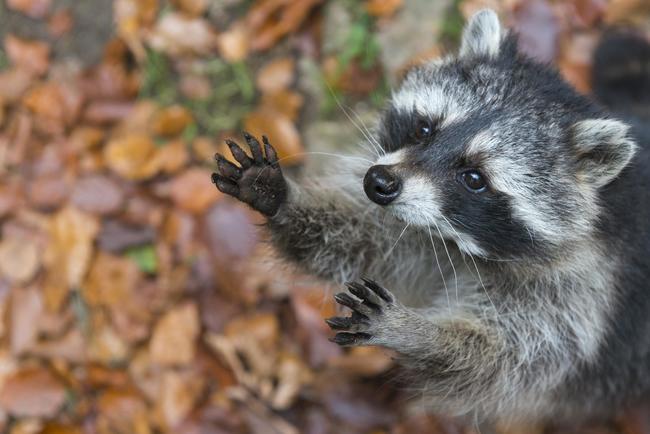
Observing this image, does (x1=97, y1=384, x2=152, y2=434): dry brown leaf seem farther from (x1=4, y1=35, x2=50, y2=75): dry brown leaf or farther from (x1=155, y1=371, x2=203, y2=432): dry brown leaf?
(x1=4, y1=35, x2=50, y2=75): dry brown leaf

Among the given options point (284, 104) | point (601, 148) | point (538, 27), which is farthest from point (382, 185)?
point (538, 27)

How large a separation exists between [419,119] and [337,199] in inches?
17.8

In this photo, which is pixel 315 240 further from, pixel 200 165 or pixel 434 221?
pixel 200 165

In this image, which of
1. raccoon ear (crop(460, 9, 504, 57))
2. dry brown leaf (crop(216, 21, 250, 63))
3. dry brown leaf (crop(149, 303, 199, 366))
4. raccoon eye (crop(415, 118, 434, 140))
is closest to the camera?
raccoon eye (crop(415, 118, 434, 140))

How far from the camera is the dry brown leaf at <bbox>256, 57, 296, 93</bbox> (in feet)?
11.3

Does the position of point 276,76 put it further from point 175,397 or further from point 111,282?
point 175,397

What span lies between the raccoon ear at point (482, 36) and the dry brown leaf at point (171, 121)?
1528 mm

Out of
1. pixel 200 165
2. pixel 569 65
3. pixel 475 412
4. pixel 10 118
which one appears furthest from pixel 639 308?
pixel 10 118

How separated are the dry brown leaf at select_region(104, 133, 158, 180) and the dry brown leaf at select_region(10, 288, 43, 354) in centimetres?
68

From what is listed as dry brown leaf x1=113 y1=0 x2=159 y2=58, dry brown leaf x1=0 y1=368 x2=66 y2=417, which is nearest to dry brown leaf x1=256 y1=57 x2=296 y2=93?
dry brown leaf x1=113 y1=0 x2=159 y2=58

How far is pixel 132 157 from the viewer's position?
11.0ft

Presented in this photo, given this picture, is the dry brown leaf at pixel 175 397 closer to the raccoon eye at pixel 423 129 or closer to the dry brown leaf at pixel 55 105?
the dry brown leaf at pixel 55 105

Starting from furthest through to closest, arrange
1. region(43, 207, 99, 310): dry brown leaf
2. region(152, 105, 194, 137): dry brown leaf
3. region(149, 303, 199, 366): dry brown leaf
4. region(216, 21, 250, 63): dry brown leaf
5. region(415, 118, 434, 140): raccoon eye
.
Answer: region(216, 21, 250, 63): dry brown leaf → region(152, 105, 194, 137): dry brown leaf → region(43, 207, 99, 310): dry brown leaf → region(149, 303, 199, 366): dry brown leaf → region(415, 118, 434, 140): raccoon eye

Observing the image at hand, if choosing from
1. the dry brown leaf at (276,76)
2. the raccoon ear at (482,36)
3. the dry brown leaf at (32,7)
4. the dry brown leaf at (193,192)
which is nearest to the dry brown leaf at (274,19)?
the dry brown leaf at (276,76)
